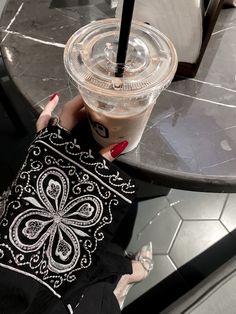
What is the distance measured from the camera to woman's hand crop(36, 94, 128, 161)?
0.58m

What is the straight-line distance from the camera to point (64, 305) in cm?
61

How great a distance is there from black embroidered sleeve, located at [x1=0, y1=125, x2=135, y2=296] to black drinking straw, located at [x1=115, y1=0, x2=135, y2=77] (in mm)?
154

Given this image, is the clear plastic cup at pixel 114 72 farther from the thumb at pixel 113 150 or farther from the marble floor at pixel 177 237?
the marble floor at pixel 177 237

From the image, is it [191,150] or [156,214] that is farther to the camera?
[156,214]

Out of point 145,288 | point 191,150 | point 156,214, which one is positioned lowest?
point 145,288

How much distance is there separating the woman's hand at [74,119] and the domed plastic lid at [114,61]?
100 millimetres

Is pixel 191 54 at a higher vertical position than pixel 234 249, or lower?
higher

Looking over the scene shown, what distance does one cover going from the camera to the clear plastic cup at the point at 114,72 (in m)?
0.47

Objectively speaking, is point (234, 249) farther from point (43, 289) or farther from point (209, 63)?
point (43, 289)

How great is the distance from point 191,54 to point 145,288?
2.57 feet

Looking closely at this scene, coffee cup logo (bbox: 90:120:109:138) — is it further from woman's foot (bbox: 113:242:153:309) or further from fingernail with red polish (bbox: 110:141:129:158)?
woman's foot (bbox: 113:242:153:309)

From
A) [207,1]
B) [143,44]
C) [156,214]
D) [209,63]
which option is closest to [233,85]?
[209,63]

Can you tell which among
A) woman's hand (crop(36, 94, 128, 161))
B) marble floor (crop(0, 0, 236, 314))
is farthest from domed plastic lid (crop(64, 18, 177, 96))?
marble floor (crop(0, 0, 236, 314))

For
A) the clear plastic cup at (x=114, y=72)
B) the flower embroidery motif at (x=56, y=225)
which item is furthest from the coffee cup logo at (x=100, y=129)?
the flower embroidery motif at (x=56, y=225)
